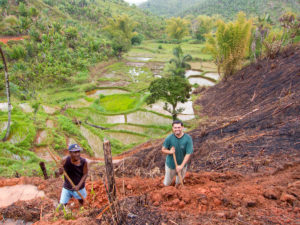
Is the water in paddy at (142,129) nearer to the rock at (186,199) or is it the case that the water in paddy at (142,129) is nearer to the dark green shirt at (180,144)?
the dark green shirt at (180,144)

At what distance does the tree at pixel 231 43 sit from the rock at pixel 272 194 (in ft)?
45.3

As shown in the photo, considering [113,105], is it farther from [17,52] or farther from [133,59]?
[133,59]

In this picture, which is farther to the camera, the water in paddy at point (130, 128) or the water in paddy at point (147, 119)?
the water in paddy at point (147, 119)

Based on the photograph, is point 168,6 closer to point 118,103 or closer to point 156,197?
point 118,103

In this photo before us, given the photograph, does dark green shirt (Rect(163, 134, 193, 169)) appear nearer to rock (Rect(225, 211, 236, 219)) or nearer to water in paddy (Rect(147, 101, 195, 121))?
rock (Rect(225, 211, 236, 219))

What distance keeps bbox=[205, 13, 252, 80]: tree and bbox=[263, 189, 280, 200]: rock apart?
1382 cm

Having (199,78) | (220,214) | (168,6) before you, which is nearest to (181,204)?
(220,214)

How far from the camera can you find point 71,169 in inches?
122

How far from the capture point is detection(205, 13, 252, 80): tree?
14102 millimetres

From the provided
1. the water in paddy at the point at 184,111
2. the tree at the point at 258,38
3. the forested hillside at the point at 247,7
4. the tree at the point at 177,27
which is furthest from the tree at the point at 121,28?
the forested hillside at the point at 247,7

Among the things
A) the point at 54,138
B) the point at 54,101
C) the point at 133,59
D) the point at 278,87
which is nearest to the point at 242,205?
the point at 278,87

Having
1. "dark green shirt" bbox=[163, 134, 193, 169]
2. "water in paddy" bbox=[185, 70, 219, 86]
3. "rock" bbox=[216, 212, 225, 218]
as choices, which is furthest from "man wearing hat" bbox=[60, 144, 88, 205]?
"water in paddy" bbox=[185, 70, 219, 86]

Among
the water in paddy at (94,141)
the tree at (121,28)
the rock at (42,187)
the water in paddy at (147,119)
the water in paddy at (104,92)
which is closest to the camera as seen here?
the rock at (42,187)

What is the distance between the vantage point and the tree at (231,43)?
14.1m
